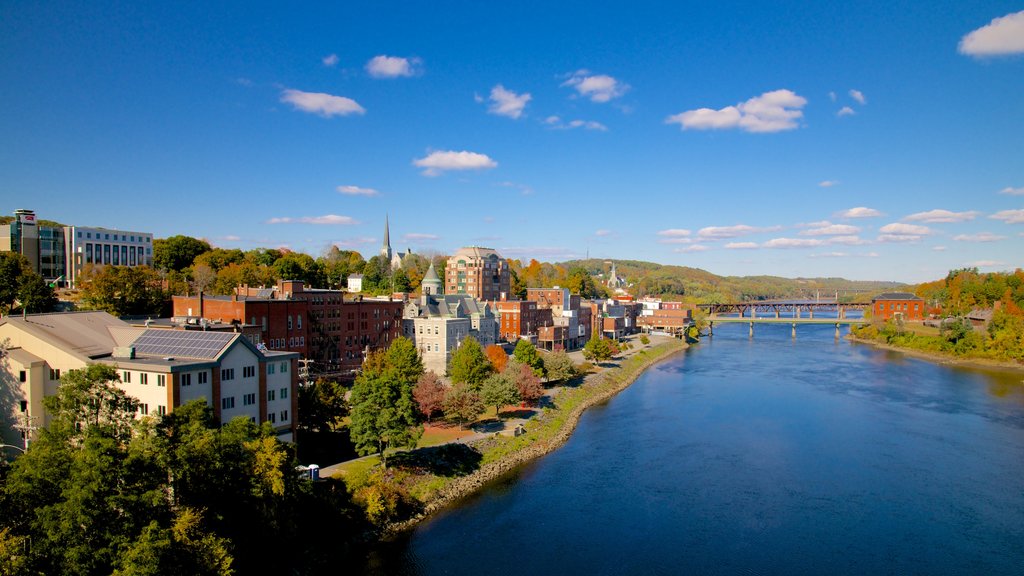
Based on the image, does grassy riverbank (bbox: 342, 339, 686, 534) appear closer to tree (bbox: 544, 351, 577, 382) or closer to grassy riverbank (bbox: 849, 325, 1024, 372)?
tree (bbox: 544, 351, 577, 382)

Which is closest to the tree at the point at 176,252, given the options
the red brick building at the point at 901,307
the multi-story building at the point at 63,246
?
the multi-story building at the point at 63,246

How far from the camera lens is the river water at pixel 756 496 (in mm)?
25516

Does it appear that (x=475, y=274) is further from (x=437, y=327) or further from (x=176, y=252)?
(x=176, y=252)

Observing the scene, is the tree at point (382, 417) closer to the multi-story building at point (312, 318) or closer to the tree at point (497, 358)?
the multi-story building at point (312, 318)

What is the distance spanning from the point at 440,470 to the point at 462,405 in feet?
23.8

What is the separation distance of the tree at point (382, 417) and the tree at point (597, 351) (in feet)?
131

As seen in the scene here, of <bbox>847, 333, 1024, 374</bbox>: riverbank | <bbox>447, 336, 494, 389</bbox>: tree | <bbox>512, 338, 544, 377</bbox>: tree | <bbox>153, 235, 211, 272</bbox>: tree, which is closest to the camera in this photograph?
<bbox>447, 336, 494, 389</bbox>: tree

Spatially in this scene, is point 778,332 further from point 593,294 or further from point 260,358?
point 260,358

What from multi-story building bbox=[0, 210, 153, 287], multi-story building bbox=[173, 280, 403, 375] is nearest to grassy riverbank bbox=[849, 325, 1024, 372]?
multi-story building bbox=[173, 280, 403, 375]

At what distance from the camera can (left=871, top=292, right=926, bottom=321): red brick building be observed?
114m

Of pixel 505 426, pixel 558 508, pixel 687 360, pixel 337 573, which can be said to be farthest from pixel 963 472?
pixel 687 360

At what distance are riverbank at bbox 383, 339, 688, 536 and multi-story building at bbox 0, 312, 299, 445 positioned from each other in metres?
7.47

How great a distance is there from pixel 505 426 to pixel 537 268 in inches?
3615

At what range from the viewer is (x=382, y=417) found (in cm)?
3152
